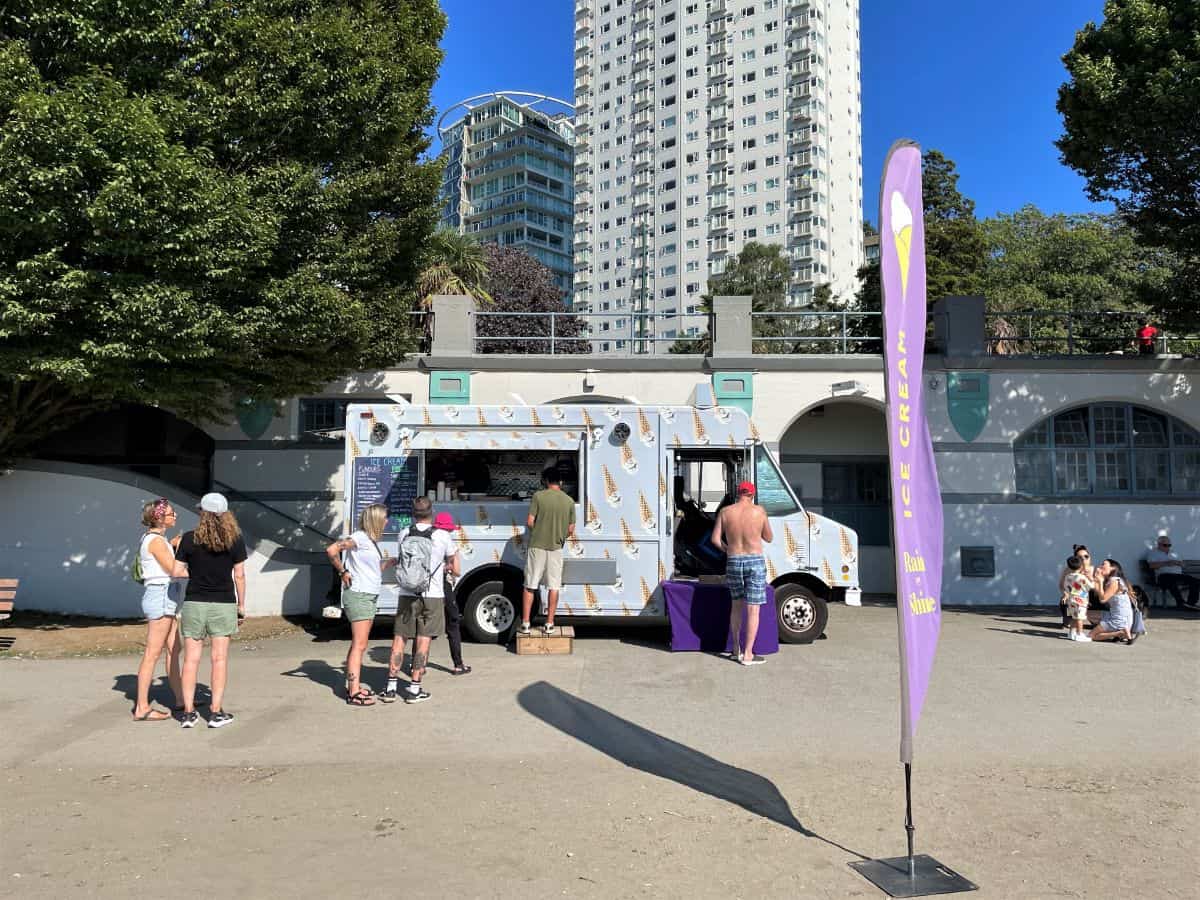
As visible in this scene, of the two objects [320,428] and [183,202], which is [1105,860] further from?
[320,428]

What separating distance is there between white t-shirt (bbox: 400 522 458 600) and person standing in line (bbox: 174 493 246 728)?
158cm

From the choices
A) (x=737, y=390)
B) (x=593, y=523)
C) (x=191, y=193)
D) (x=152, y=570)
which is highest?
(x=191, y=193)

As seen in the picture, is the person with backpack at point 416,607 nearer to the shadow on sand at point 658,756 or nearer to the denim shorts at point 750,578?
the shadow on sand at point 658,756

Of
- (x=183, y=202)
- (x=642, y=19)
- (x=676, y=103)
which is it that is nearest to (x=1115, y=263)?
(x=183, y=202)

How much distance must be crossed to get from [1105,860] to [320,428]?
1414 centimetres

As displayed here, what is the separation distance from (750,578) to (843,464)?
8.81 metres

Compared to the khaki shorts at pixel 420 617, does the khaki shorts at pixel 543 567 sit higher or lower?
higher

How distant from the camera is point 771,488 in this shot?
34.7 feet

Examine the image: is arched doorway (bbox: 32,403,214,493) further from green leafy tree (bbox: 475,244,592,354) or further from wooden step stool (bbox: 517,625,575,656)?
green leafy tree (bbox: 475,244,592,354)

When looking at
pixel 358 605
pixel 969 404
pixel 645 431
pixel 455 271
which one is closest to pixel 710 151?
pixel 455 271

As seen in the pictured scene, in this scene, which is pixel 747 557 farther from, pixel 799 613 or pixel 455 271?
Answer: pixel 455 271

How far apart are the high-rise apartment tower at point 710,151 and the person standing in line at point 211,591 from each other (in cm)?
7229

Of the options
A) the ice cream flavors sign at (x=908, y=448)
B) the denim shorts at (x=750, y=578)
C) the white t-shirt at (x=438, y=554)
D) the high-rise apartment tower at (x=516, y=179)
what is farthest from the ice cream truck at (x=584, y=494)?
the high-rise apartment tower at (x=516, y=179)

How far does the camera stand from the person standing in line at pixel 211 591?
6578mm
